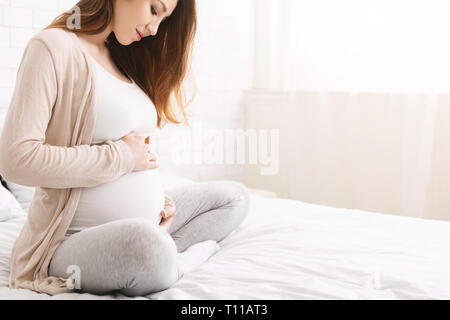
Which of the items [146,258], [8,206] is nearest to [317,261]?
[146,258]

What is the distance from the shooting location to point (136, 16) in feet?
3.72

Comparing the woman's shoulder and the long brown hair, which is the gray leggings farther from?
A: the long brown hair

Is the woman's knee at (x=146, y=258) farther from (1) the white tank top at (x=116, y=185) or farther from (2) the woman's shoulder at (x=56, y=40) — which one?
(2) the woman's shoulder at (x=56, y=40)

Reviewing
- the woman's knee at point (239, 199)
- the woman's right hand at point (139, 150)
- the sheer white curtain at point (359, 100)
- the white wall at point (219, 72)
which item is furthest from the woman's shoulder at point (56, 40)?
the sheer white curtain at point (359, 100)

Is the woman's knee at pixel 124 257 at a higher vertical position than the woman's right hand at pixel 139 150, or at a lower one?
lower

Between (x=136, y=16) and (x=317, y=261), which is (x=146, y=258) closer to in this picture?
(x=317, y=261)

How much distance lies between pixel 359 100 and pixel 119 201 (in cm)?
193

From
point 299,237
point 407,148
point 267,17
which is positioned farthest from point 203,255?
point 267,17

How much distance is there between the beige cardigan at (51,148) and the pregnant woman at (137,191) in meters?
0.02

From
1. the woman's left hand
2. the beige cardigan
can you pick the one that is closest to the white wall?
the woman's left hand

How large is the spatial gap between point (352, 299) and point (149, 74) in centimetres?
79

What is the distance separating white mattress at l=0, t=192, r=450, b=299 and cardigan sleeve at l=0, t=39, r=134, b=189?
0.24 metres

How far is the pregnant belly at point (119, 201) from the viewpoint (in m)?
1.08
